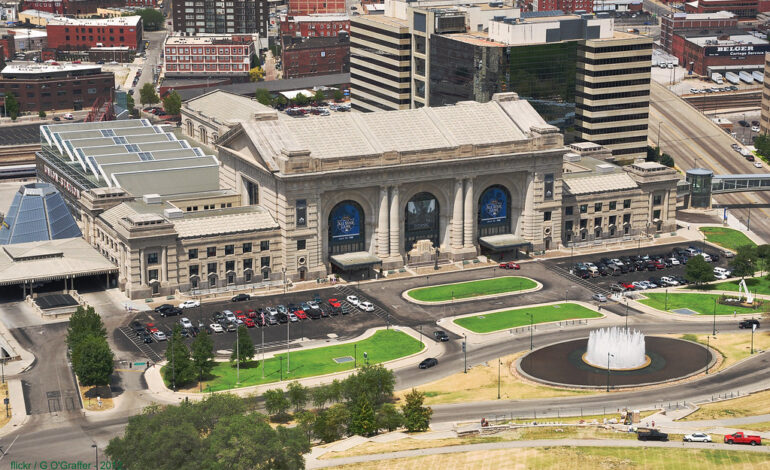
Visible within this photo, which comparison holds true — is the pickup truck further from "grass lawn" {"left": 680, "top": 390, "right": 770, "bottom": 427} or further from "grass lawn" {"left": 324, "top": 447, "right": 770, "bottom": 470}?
"grass lawn" {"left": 680, "top": 390, "right": 770, "bottom": 427}

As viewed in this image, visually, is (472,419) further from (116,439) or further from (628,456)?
(116,439)

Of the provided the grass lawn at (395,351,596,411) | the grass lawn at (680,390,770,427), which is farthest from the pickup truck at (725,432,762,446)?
the grass lawn at (395,351,596,411)

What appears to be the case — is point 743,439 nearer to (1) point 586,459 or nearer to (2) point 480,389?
(1) point 586,459

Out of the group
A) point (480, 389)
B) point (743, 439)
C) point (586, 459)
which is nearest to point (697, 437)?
point (743, 439)

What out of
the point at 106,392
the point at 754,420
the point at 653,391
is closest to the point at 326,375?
the point at 106,392

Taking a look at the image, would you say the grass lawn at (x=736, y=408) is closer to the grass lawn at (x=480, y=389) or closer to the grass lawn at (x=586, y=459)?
the grass lawn at (x=480, y=389)

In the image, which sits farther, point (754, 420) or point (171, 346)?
point (171, 346)

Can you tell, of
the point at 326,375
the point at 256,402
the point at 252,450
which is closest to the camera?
the point at 252,450
